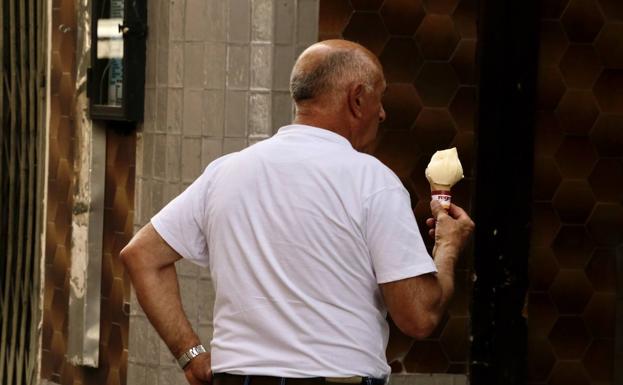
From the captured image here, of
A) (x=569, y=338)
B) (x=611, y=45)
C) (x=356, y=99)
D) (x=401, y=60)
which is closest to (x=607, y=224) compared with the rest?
(x=569, y=338)

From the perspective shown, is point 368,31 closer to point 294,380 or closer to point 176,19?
point 176,19

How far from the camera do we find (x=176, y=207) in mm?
4520

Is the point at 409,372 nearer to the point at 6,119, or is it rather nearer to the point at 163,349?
the point at 163,349

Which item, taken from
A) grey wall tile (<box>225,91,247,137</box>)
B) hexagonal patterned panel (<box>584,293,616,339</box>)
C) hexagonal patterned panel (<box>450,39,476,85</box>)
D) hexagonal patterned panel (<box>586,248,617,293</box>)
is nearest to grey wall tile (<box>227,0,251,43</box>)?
grey wall tile (<box>225,91,247,137</box>)

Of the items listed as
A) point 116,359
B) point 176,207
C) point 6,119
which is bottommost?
point 116,359

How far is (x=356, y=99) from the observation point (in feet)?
14.4

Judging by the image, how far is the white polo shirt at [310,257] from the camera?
420cm

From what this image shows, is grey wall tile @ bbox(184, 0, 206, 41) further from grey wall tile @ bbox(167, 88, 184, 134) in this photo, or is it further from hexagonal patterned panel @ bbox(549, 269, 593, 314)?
hexagonal patterned panel @ bbox(549, 269, 593, 314)

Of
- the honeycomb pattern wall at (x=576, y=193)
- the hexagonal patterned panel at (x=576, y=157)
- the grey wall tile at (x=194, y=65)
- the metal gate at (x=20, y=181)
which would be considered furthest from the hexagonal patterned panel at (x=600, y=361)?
the metal gate at (x=20, y=181)

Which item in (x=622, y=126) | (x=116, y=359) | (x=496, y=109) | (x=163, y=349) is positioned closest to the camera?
(x=496, y=109)

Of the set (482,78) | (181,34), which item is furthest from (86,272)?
(482,78)

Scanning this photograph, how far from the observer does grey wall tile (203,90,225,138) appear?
727 cm

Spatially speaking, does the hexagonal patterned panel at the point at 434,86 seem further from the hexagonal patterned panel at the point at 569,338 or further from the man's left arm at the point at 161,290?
the man's left arm at the point at 161,290

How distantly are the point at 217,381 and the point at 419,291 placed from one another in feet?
1.99
